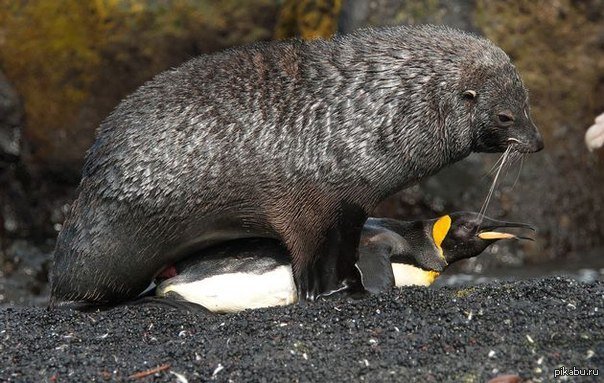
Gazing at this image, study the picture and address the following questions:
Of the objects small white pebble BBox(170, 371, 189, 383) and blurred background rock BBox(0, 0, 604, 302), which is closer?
small white pebble BBox(170, 371, 189, 383)

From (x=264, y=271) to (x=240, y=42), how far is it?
822 centimetres

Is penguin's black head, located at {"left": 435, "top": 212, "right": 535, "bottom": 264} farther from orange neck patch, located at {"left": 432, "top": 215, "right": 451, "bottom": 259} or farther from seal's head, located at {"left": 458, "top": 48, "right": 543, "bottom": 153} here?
seal's head, located at {"left": 458, "top": 48, "right": 543, "bottom": 153}

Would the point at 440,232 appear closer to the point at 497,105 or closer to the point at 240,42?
the point at 497,105

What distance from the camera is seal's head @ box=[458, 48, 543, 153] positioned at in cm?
788

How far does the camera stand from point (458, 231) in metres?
8.70

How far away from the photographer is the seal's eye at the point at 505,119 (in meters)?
7.93

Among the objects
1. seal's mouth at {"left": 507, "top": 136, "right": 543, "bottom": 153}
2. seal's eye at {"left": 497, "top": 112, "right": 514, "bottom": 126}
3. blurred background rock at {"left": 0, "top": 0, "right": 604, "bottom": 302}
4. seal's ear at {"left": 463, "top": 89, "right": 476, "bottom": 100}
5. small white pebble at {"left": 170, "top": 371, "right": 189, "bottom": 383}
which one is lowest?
blurred background rock at {"left": 0, "top": 0, "right": 604, "bottom": 302}

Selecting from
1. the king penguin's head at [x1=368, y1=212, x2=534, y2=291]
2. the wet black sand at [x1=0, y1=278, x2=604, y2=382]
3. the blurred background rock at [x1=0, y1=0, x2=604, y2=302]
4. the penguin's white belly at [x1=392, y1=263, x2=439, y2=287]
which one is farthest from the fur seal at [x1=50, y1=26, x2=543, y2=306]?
the blurred background rock at [x1=0, y1=0, x2=604, y2=302]

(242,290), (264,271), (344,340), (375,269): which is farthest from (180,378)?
(375,269)

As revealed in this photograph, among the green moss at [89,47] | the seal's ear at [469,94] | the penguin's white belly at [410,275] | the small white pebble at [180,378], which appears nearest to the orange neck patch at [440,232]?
the penguin's white belly at [410,275]

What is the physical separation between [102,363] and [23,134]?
898 cm

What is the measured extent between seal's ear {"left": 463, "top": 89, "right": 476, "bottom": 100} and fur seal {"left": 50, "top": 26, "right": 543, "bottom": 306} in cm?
3

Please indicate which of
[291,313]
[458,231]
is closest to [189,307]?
[291,313]

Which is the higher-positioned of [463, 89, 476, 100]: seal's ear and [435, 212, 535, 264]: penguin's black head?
[463, 89, 476, 100]: seal's ear
